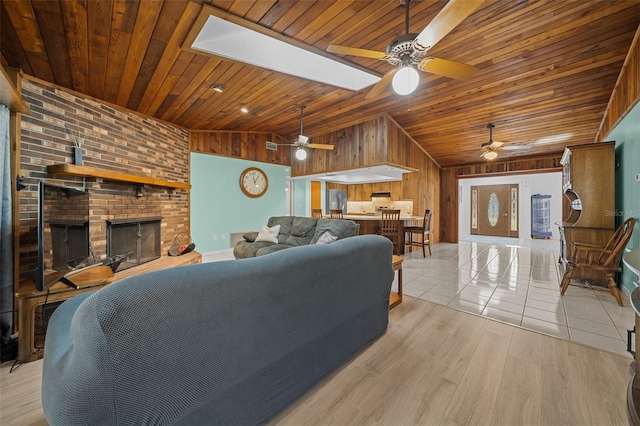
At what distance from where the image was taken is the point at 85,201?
2.55m

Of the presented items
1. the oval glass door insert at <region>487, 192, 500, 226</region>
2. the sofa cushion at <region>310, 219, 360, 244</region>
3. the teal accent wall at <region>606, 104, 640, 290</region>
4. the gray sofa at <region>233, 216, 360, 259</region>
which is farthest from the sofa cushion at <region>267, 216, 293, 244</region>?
the oval glass door insert at <region>487, 192, 500, 226</region>

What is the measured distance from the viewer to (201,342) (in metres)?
0.96

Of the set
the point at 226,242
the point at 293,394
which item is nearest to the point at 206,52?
the point at 293,394

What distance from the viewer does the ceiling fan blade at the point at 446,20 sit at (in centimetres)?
148

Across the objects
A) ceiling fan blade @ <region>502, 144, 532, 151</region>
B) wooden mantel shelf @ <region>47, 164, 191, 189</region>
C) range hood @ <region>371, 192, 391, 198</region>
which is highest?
ceiling fan blade @ <region>502, 144, 532, 151</region>

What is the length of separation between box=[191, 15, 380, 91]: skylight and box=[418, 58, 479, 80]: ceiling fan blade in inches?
48.7

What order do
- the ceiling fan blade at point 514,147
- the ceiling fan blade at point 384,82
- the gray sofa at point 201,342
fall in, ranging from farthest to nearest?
the ceiling fan blade at point 514,147 < the ceiling fan blade at point 384,82 < the gray sofa at point 201,342

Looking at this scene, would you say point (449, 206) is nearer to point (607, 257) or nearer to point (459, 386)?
point (607, 257)

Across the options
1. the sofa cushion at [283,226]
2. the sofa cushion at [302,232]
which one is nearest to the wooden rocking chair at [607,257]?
the sofa cushion at [302,232]

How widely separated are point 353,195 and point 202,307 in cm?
760

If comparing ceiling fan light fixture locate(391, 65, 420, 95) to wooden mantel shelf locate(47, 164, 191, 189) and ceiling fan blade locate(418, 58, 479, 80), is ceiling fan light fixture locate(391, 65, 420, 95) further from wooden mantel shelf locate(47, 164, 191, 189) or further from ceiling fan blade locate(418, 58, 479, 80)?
wooden mantel shelf locate(47, 164, 191, 189)

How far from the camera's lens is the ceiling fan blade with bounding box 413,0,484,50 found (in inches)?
58.2

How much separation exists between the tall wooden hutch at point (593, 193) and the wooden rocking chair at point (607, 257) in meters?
0.21

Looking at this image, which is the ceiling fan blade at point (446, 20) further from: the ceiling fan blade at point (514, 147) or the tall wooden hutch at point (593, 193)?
the ceiling fan blade at point (514, 147)
